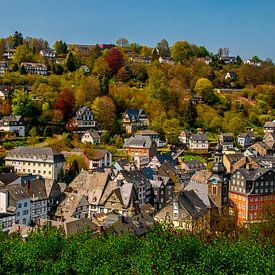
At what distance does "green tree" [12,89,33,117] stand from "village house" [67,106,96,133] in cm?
516

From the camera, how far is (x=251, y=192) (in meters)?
41.7

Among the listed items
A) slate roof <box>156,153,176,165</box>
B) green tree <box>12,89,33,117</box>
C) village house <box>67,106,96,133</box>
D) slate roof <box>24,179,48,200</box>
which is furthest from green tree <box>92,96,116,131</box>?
slate roof <box>24,179,48,200</box>

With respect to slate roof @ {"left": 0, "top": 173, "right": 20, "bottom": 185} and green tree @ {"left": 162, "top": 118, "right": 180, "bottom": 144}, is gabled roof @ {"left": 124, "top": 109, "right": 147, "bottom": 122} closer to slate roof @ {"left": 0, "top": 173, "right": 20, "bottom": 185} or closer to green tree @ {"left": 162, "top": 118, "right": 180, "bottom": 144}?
green tree @ {"left": 162, "top": 118, "right": 180, "bottom": 144}

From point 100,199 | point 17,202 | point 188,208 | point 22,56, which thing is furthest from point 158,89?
point 17,202

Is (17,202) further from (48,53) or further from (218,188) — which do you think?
(48,53)

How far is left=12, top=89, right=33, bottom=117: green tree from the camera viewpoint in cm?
5809

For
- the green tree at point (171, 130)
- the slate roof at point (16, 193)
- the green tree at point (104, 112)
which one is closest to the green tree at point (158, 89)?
the green tree at point (171, 130)

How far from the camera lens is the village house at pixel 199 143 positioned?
66.0m

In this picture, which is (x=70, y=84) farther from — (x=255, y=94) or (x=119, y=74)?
(x=255, y=94)

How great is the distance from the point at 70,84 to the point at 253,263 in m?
57.7

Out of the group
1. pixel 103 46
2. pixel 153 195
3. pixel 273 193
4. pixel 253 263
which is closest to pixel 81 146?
pixel 153 195

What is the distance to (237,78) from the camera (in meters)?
102

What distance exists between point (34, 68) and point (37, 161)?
3390 cm

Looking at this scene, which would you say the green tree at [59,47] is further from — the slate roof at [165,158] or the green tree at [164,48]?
the slate roof at [165,158]
